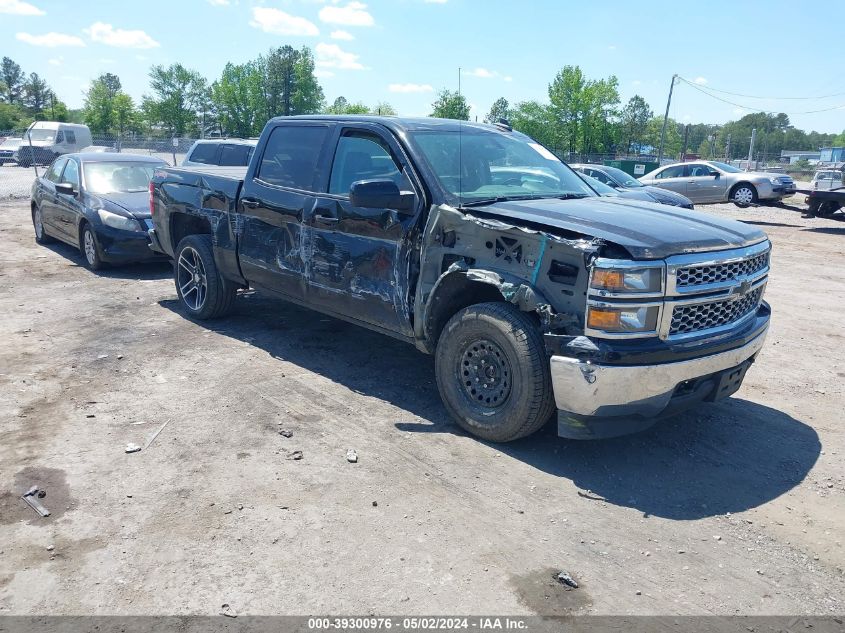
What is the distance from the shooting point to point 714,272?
3963mm

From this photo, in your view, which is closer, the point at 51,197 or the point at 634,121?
the point at 51,197

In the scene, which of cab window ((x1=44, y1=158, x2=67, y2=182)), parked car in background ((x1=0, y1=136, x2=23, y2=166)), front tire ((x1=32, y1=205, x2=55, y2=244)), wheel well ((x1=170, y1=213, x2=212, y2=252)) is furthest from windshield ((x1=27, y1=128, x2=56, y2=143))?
wheel well ((x1=170, y1=213, x2=212, y2=252))

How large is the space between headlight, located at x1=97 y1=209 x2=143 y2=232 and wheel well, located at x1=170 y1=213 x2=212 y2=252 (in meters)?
2.29

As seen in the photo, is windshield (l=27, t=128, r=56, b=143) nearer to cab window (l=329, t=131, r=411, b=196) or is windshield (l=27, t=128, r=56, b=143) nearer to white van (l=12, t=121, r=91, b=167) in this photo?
white van (l=12, t=121, r=91, b=167)

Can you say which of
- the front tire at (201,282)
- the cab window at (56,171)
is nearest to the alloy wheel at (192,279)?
the front tire at (201,282)

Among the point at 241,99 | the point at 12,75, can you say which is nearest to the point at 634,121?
the point at 241,99

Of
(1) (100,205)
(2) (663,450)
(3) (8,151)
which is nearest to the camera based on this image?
(2) (663,450)

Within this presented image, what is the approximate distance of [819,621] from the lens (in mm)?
2859

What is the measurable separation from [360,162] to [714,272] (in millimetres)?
2703

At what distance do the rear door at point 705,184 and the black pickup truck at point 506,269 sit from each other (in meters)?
17.1

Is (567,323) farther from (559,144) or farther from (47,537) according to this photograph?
(559,144)

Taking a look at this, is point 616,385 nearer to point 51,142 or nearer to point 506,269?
point 506,269

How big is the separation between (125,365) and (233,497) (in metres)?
2.70

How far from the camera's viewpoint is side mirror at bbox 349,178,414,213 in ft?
15.0
